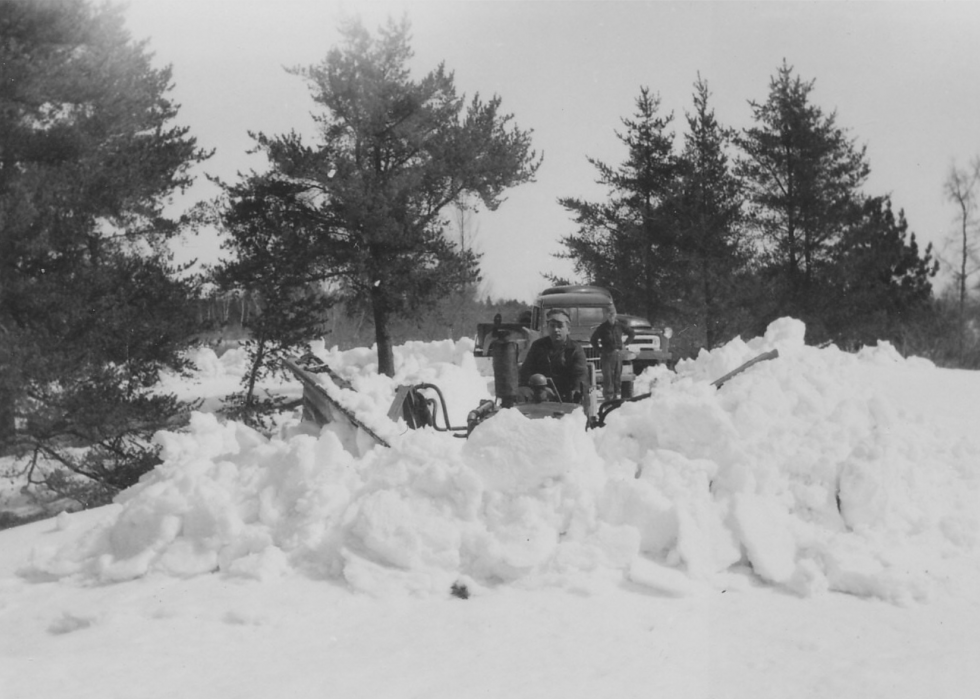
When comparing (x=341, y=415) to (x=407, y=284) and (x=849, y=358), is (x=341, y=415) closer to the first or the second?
(x=849, y=358)

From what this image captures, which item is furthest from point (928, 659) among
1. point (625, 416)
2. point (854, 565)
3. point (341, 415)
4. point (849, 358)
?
point (849, 358)

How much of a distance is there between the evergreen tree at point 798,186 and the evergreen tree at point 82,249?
15.8 metres

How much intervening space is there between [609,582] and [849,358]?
11.1 m

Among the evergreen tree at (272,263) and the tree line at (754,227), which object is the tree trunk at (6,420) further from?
the tree line at (754,227)

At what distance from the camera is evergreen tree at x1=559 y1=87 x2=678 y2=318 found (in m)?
24.2

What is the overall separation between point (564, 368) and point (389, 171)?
12.6 m

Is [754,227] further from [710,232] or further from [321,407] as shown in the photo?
[321,407]

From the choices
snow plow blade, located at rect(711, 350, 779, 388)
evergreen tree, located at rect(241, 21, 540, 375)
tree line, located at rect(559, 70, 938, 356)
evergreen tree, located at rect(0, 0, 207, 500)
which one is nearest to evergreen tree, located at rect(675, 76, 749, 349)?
tree line, located at rect(559, 70, 938, 356)

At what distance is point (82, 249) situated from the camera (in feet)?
49.8

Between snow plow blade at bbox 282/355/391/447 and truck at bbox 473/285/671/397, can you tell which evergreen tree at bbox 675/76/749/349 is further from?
snow plow blade at bbox 282/355/391/447

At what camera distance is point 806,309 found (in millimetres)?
24156

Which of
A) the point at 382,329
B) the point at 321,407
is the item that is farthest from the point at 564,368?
the point at 382,329

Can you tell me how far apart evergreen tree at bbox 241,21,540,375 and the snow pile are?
13059 millimetres

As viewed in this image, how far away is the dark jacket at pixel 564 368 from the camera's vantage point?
777 cm
